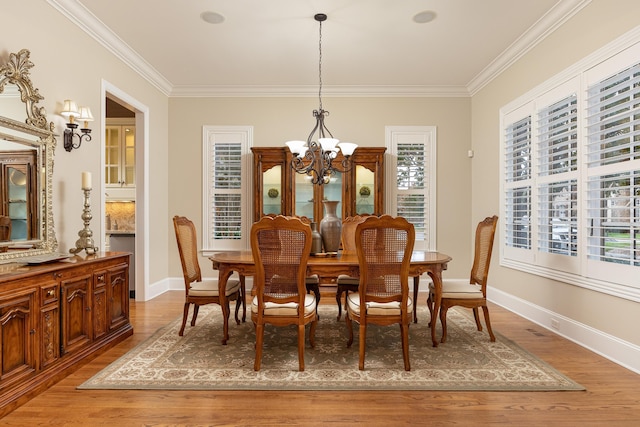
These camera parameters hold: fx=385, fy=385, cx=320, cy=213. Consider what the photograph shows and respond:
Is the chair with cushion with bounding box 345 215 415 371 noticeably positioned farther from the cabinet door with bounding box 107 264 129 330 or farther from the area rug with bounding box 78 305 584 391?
the cabinet door with bounding box 107 264 129 330

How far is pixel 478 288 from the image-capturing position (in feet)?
11.4

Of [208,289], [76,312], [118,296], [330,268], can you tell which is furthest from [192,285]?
[330,268]

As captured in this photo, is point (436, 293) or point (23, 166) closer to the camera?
point (23, 166)

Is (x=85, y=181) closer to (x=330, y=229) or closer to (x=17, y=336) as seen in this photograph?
(x=17, y=336)

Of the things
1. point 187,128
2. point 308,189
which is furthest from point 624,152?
point 187,128

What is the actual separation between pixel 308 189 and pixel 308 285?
1865 mm

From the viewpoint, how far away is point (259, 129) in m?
5.86

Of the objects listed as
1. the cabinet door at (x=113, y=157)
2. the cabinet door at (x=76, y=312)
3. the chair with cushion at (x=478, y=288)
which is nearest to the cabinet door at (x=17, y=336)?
the cabinet door at (x=76, y=312)

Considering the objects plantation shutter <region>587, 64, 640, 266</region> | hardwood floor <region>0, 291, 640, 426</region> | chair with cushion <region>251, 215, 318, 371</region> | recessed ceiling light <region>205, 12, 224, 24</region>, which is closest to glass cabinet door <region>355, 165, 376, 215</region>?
recessed ceiling light <region>205, 12, 224, 24</region>

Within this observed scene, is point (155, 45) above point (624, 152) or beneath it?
above

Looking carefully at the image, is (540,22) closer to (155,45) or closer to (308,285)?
(308,285)

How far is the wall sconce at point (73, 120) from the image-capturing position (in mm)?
3352

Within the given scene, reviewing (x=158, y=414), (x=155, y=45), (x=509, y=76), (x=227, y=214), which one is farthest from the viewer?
(x=227, y=214)

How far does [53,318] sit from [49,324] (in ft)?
0.17
